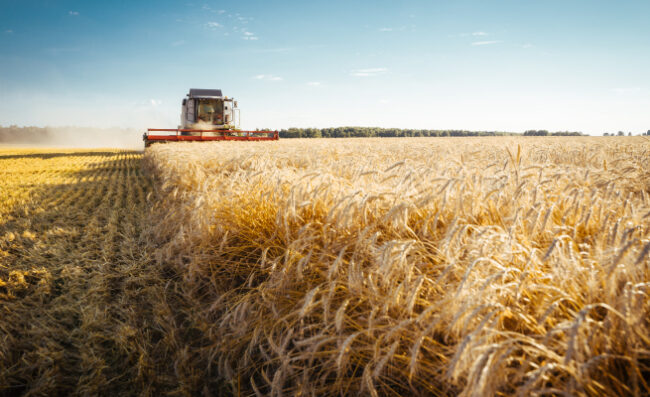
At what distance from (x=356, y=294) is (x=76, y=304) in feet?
6.86

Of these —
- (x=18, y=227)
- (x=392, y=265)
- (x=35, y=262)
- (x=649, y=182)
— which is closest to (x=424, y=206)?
(x=392, y=265)

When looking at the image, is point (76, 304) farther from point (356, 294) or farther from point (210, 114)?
point (210, 114)

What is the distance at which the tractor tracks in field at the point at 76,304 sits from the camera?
5.61 ft

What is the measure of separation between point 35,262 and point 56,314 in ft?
3.87

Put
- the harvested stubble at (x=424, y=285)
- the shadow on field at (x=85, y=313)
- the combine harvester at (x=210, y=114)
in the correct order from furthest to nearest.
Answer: the combine harvester at (x=210, y=114) < the shadow on field at (x=85, y=313) < the harvested stubble at (x=424, y=285)

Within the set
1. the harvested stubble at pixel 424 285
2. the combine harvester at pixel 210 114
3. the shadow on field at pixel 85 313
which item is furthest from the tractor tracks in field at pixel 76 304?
the combine harvester at pixel 210 114

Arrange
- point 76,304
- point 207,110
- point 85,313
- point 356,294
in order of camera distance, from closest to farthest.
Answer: point 356,294, point 85,313, point 76,304, point 207,110

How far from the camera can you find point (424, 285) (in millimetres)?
1530

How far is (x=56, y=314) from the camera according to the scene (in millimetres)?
2244

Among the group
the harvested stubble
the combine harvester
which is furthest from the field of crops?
the combine harvester

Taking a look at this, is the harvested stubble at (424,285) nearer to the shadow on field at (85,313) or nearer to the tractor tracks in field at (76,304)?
the shadow on field at (85,313)

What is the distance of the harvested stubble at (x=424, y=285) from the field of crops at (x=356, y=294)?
0.04 feet

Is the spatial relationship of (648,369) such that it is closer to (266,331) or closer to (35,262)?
(266,331)

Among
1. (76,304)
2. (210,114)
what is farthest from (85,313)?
(210,114)
